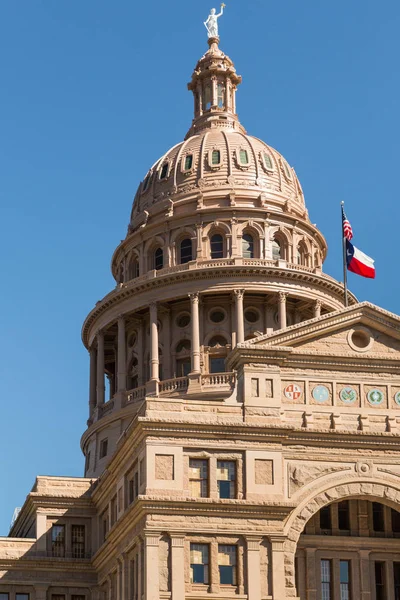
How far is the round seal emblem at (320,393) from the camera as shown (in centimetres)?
7512

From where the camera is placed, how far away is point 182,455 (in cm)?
7112

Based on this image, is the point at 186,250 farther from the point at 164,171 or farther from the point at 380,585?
the point at 380,585

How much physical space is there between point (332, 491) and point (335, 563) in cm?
522

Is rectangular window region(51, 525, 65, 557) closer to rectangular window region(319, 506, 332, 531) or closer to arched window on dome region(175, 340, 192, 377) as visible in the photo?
rectangular window region(319, 506, 332, 531)

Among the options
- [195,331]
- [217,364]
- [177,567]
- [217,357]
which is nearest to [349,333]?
[177,567]

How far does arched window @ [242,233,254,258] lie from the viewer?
355 ft

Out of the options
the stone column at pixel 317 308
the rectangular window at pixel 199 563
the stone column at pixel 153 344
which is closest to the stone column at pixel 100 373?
the stone column at pixel 153 344

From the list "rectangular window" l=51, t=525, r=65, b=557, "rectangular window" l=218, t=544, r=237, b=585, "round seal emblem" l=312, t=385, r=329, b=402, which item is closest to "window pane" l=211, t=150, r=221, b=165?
"rectangular window" l=51, t=525, r=65, b=557

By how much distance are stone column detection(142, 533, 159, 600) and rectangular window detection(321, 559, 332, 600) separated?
11.2 metres

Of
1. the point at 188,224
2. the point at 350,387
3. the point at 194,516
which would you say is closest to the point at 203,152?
the point at 188,224

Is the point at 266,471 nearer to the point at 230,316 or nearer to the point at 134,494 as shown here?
the point at 134,494

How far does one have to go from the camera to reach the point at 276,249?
109438 mm

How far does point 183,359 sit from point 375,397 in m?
31.6

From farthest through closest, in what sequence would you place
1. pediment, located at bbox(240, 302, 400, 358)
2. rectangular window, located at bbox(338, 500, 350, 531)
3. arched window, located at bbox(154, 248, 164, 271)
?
arched window, located at bbox(154, 248, 164, 271)
rectangular window, located at bbox(338, 500, 350, 531)
pediment, located at bbox(240, 302, 400, 358)
